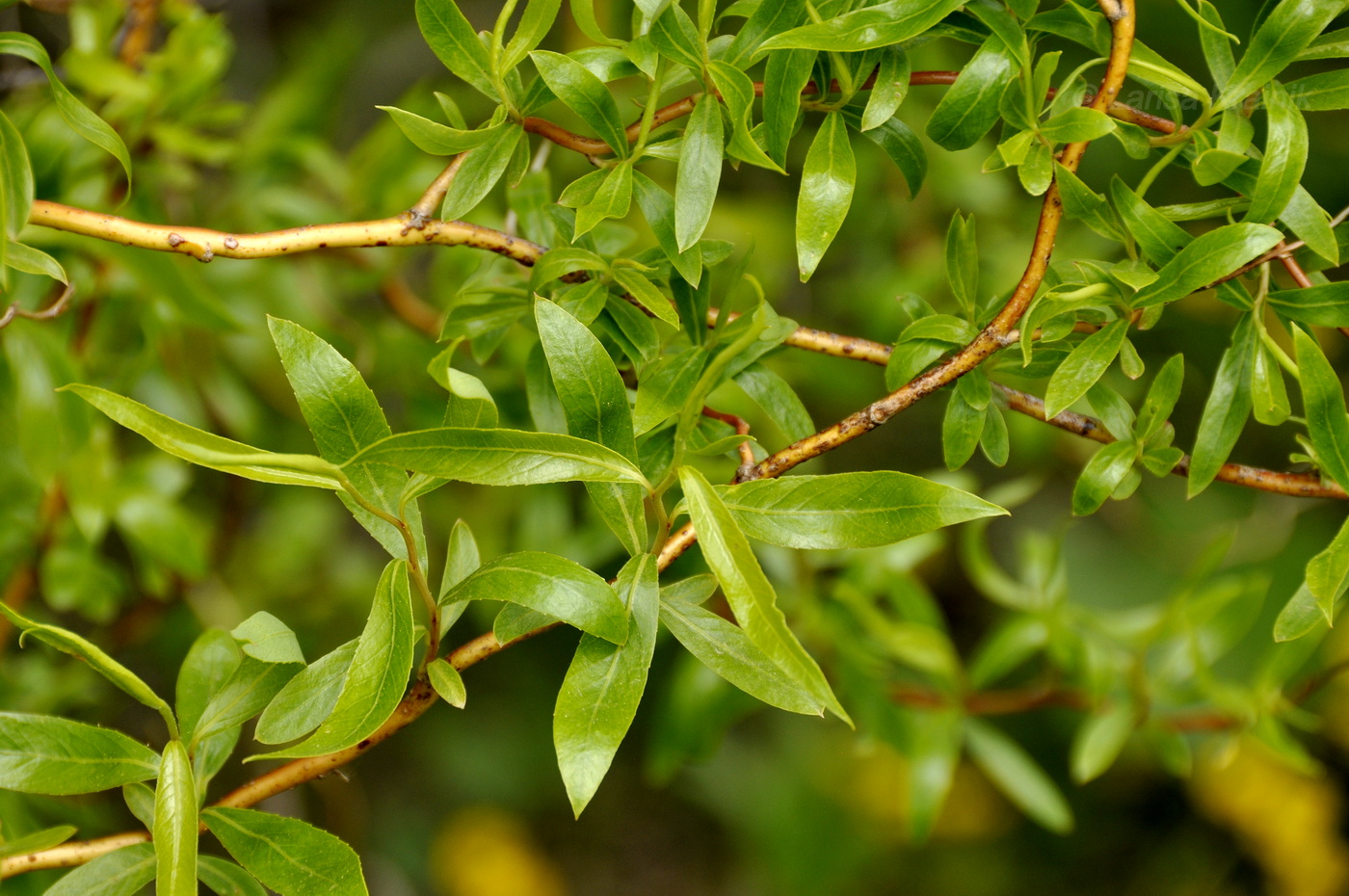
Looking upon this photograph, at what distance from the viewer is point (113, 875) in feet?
1.09

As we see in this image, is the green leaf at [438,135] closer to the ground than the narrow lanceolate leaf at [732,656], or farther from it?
farther from it

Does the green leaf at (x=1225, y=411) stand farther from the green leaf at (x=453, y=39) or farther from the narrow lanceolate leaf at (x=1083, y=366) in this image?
the green leaf at (x=453, y=39)

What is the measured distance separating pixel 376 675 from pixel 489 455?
0.26ft

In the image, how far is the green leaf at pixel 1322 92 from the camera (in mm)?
338

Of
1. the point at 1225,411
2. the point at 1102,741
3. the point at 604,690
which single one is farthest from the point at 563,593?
the point at 1102,741

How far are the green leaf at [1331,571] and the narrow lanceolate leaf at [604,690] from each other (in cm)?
22

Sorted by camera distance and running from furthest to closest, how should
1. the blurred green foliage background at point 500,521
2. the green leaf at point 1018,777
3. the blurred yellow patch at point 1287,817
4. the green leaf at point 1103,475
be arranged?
the blurred yellow patch at point 1287,817 < the green leaf at point 1018,777 < the blurred green foliage background at point 500,521 < the green leaf at point 1103,475

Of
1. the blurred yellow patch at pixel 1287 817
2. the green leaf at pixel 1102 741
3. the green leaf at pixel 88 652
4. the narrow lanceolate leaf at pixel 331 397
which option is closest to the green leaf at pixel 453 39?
the narrow lanceolate leaf at pixel 331 397

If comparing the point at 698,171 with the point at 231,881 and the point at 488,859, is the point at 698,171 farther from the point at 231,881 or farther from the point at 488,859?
the point at 488,859

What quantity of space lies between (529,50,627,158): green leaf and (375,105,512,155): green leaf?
3cm

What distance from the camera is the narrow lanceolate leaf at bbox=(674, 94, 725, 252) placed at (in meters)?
0.33

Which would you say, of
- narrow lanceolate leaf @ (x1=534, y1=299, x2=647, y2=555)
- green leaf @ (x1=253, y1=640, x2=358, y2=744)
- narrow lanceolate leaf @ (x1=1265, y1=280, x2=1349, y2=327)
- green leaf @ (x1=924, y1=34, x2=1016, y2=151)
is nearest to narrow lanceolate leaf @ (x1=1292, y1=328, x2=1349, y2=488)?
narrow lanceolate leaf @ (x1=1265, y1=280, x2=1349, y2=327)

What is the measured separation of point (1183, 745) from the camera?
0.67 metres

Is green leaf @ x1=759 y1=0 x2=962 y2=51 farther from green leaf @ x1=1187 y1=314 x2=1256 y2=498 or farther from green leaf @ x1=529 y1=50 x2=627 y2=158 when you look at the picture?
green leaf @ x1=1187 y1=314 x2=1256 y2=498
